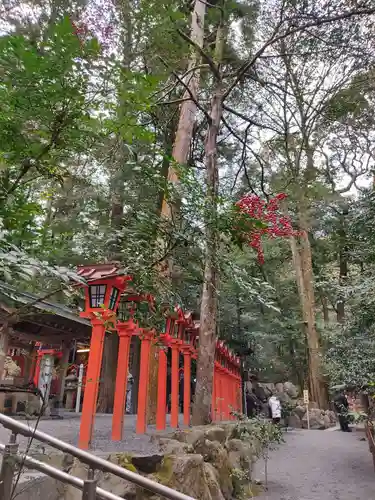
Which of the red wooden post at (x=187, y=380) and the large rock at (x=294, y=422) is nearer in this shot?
the red wooden post at (x=187, y=380)

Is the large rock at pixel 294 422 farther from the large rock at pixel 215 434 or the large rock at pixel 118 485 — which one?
the large rock at pixel 118 485

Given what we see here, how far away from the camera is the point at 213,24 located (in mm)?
10242

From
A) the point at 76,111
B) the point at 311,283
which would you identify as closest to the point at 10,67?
the point at 76,111

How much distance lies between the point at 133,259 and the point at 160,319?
3.83ft

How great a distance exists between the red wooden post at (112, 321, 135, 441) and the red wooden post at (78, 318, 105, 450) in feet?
2.18

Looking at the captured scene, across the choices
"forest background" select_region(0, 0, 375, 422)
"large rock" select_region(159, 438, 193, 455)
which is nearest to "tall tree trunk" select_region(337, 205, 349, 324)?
"forest background" select_region(0, 0, 375, 422)

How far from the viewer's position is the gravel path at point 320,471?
6172 millimetres

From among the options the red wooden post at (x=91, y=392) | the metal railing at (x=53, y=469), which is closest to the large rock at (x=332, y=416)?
the red wooden post at (x=91, y=392)

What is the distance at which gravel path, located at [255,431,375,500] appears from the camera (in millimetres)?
6172

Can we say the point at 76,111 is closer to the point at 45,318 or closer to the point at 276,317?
the point at 45,318

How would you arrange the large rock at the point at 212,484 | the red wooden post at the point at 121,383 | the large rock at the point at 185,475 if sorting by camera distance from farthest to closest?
the red wooden post at the point at 121,383, the large rock at the point at 212,484, the large rock at the point at 185,475

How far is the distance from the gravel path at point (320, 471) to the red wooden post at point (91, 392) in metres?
3.33

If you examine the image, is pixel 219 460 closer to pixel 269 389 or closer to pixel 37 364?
pixel 37 364

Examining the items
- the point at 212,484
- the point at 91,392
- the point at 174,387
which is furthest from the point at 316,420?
the point at 91,392
